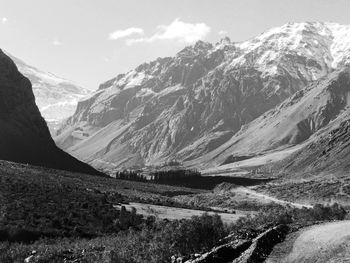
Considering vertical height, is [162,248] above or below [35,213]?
above

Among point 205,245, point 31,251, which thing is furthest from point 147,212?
point 205,245

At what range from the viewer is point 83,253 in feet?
191

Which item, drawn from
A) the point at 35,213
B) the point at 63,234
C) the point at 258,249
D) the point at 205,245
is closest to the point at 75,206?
the point at 35,213

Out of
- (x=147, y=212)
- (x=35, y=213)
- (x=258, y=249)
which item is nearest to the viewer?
(x=258, y=249)

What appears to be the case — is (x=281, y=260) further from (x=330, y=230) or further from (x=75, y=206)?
(x=75, y=206)

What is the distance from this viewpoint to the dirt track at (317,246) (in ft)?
106

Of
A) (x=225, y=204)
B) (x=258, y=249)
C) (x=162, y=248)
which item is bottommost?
(x=225, y=204)

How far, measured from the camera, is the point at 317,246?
33938 mm

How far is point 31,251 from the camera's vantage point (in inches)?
2437

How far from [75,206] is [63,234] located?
20.4m

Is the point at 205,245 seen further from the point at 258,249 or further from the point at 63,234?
the point at 63,234

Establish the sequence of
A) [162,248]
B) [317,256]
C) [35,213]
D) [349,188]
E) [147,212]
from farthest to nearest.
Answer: [349,188]
[147,212]
[35,213]
[162,248]
[317,256]

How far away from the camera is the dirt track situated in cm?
3219

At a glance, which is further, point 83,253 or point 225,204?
point 225,204
